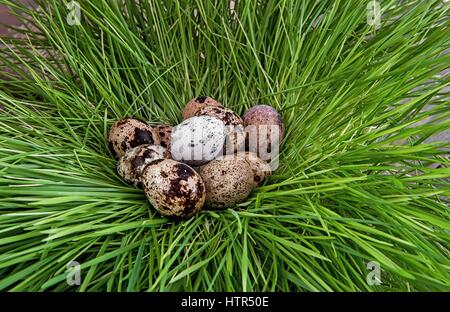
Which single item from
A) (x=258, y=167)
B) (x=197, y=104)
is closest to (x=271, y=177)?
(x=258, y=167)

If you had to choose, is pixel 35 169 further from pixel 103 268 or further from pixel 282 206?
pixel 282 206

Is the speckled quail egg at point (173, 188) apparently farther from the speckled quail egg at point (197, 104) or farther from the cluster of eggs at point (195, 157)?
the speckled quail egg at point (197, 104)

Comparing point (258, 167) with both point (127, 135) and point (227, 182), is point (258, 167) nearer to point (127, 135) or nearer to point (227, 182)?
point (227, 182)

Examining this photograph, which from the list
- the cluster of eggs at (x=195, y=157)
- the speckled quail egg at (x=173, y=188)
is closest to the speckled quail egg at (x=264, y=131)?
the cluster of eggs at (x=195, y=157)

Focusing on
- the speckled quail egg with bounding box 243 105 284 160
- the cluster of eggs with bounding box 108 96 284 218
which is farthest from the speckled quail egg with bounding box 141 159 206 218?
the speckled quail egg with bounding box 243 105 284 160
